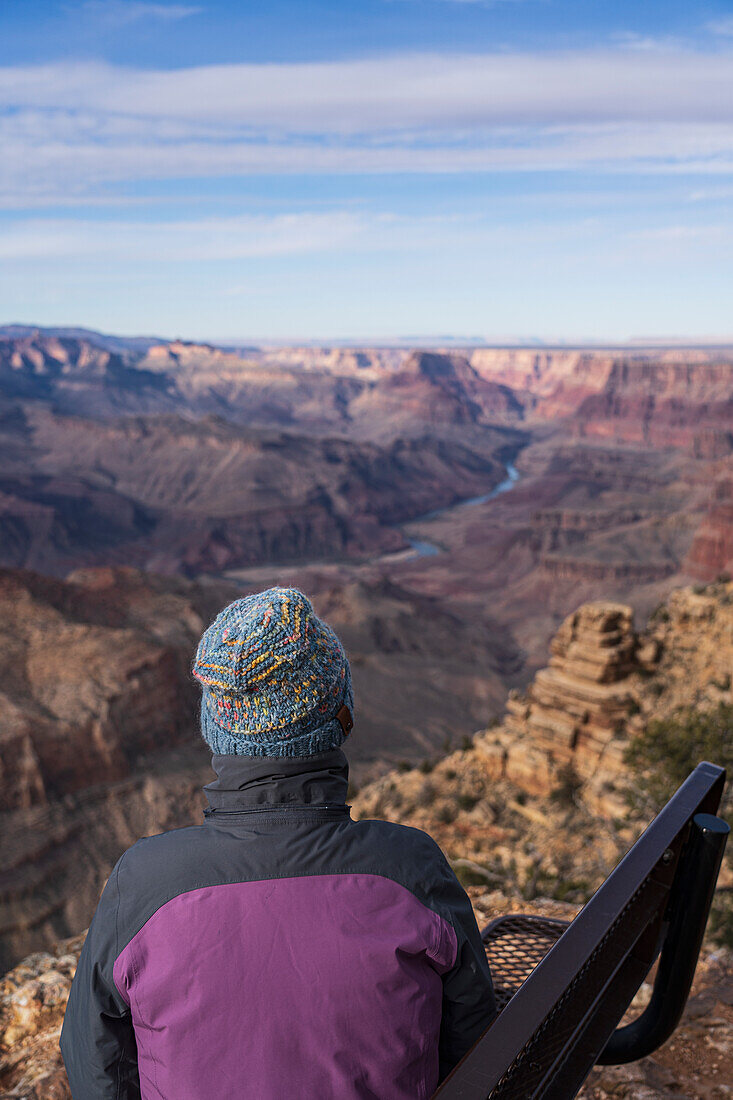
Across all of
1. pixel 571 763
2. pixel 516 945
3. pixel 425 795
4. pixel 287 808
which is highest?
pixel 287 808

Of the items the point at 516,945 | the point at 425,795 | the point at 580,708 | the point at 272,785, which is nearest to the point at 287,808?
the point at 272,785

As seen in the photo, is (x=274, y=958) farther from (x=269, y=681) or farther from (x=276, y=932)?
(x=269, y=681)

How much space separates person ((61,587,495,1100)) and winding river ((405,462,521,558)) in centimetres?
10662

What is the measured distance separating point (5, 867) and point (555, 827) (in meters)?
16.6

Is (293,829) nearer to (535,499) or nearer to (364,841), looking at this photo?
(364,841)

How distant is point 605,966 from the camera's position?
2.33m

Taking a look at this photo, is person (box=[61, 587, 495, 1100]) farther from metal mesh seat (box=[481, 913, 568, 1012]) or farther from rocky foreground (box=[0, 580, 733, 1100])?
rocky foreground (box=[0, 580, 733, 1100])

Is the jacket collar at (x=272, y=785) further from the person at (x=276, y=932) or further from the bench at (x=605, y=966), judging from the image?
the bench at (x=605, y=966)

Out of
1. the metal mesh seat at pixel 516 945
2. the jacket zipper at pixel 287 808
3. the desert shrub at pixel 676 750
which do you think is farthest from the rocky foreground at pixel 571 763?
the jacket zipper at pixel 287 808

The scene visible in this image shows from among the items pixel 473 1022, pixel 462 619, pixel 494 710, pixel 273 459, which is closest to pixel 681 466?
pixel 273 459

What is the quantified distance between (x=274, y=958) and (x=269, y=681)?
716 millimetres

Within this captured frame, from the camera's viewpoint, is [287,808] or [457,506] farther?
[457,506]

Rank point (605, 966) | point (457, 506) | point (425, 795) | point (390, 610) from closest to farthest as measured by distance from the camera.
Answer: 1. point (605, 966)
2. point (425, 795)
3. point (390, 610)
4. point (457, 506)

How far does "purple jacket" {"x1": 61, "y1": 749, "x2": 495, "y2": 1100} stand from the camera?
1.83m
